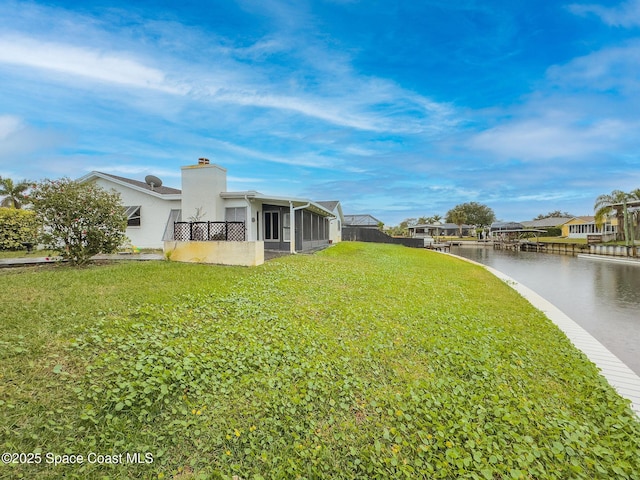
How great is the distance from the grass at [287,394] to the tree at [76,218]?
320 centimetres

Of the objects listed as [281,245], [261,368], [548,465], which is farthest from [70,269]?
[548,465]

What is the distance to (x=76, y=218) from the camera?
352 inches

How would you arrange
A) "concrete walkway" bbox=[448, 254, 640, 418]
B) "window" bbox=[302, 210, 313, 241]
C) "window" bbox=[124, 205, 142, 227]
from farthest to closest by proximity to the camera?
1. "window" bbox=[302, 210, 313, 241]
2. "window" bbox=[124, 205, 142, 227]
3. "concrete walkway" bbox=[448, 254, 640, 418]

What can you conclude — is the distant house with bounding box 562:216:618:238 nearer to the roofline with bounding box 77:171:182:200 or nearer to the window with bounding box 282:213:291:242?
the window with bounding box 282:213:291:242

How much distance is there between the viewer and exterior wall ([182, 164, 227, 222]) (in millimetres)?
14203

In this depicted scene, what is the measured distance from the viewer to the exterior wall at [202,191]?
14.2 meters

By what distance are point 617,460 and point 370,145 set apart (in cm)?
2799

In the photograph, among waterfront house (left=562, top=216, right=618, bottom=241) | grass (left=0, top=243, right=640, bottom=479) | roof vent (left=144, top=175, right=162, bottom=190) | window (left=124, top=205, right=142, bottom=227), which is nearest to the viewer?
grass (left=0, top=243, right=640, bottom=479)

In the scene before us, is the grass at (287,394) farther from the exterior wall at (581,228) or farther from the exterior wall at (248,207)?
the exterior wall at (581,228)

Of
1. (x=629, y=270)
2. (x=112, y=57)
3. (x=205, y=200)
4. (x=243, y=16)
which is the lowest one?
(x=629, y=270)

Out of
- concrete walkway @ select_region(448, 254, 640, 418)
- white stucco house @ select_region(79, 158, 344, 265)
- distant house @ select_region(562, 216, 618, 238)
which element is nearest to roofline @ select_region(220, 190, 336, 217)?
white stucco house @ select_region(79, 158, 344, 265)

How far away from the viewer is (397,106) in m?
18.5

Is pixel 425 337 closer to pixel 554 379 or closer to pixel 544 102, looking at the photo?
pixel 554 379

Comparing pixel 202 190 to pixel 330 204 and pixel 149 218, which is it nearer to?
pixel 149 218
